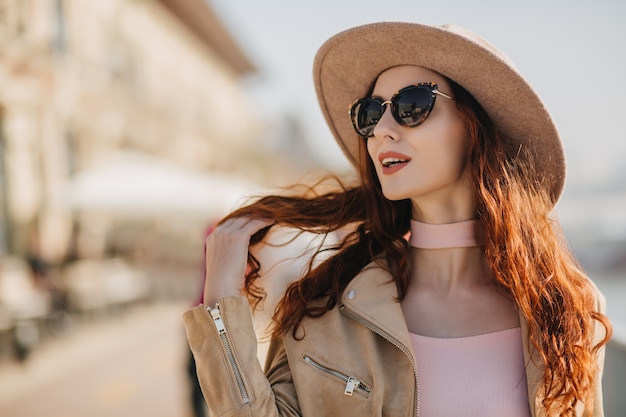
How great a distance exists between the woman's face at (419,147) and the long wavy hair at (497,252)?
5cm

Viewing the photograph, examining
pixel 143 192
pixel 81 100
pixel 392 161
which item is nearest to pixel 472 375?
pixel 392 161

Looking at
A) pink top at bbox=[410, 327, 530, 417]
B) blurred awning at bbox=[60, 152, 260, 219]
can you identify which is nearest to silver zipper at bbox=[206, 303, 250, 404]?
pink top at bbox=[410, 327, 530, 417]

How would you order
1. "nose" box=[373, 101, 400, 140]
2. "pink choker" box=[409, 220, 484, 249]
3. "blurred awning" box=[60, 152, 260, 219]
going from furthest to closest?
1. "blurred awning" box=[60, 152, 260, 219]
2. "pink choker" box=[409, 220, 484, 249]
3. "nose" box=[373, 101, 400, 140]

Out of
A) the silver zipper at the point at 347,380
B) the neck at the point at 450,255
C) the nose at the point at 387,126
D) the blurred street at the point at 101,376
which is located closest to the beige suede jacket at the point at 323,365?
the silver zipper at the point at 347,380

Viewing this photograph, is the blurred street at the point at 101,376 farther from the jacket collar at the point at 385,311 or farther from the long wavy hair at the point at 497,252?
the jacket collar at the point at 385,311

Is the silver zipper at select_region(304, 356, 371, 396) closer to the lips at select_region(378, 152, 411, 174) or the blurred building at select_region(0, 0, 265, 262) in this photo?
the lips at select_region(378, 152, 411, 174)

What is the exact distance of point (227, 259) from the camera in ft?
6.02

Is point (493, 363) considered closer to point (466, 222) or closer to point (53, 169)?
point (466, 222)

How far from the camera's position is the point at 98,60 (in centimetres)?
1352

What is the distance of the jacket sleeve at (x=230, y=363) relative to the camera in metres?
1.66

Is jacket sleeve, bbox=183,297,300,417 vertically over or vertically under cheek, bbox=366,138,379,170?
under

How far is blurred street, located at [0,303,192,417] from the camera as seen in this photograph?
6.23 meters

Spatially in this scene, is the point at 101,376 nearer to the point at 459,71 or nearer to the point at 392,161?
the point at 392,161

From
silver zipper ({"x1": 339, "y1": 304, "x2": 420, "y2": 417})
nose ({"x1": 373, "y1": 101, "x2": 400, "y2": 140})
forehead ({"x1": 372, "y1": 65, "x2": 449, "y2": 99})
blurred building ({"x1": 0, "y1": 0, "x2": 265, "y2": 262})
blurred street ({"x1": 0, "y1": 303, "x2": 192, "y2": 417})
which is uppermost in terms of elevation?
blurred building ({"x1": 0, "y1": 0, "x2": 265, "y2": 262})
